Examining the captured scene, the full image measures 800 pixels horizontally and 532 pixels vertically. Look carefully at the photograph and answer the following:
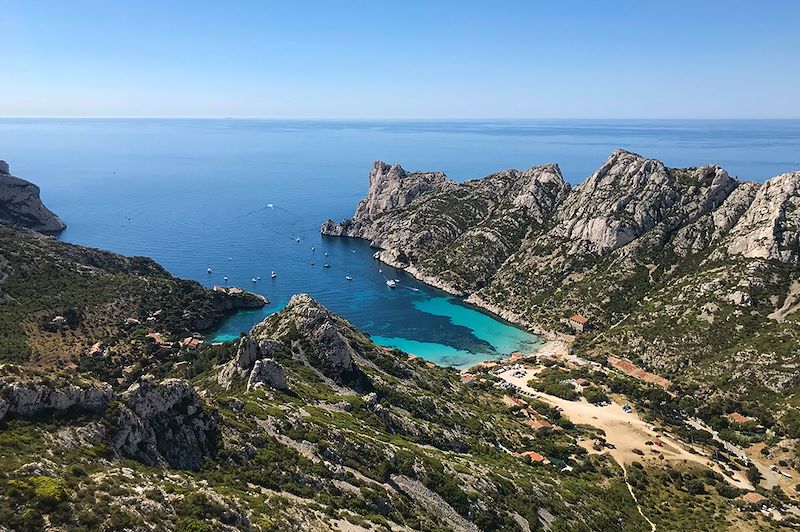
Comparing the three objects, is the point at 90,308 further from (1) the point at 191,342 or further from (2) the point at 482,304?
(2) the point at 482,304

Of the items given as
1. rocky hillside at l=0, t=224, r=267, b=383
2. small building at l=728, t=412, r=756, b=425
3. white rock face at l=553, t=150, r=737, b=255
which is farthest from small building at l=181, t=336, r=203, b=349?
white rock face at l=553, t=150, r=737, b=255

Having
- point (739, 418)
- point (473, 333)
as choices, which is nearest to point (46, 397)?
point (739, 418)

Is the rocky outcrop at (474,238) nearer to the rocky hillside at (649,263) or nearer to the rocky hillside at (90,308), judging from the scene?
the rocky hillside at (649,263)

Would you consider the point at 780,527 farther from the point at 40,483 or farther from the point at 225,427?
the point at 40,483

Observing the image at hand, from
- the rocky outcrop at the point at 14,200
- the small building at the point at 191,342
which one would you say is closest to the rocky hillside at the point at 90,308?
the small building at the point at 191,342

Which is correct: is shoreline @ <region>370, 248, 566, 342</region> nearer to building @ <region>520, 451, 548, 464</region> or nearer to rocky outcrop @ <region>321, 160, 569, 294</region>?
rocky outcrop @ <region>321, 160, 569, 294</region>

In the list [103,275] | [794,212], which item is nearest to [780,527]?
[794,212]
